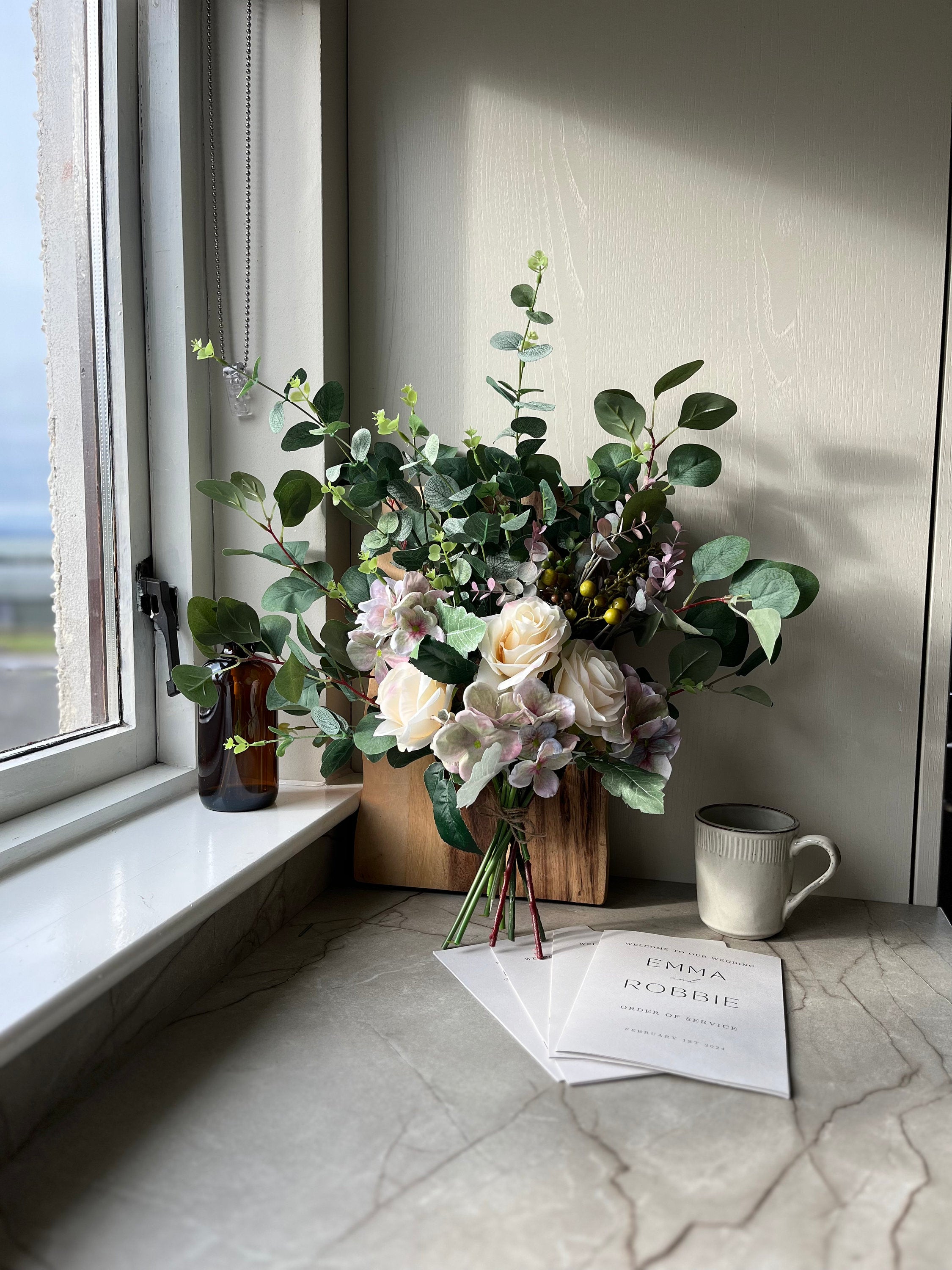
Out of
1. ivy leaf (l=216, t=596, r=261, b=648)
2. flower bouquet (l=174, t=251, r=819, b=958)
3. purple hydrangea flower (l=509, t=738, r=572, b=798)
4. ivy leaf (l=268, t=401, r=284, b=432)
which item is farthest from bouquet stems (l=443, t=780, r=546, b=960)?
ivy leaf (l=268, t=401, r=284, b=432)

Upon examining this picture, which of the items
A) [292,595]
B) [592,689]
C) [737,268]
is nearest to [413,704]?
[592,689]

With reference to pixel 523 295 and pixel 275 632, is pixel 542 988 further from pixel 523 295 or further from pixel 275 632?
pixel 523 295

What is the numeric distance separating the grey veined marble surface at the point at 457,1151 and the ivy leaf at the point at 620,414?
1.91ft

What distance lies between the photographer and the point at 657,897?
1.07 m

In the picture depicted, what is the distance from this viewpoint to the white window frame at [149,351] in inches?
39.8

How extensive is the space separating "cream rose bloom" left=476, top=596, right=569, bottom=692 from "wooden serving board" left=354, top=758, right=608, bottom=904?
9.2 inches

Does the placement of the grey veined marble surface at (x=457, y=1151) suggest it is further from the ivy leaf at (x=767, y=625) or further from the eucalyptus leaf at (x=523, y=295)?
the eucalyptus leaf at (x=523, y=295)

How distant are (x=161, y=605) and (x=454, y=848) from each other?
0.44 meters

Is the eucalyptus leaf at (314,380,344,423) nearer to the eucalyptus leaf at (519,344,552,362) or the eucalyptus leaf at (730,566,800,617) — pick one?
the eucalyptus leaf at (519,344,552,362)

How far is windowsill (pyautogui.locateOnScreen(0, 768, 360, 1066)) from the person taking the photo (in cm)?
63

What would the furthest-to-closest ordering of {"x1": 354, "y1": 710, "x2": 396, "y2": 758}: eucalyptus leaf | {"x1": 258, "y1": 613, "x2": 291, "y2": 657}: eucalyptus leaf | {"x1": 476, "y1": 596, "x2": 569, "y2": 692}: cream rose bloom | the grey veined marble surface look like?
{"x1": 258, "y1": 613, "x2": 291, "y2": 657}: eucalyptus leaf
{"x1": 354, "y1": 710, "x2": 396, "y2": 758}: eucalyptus leaf
{"x1": 476, "y1": 596, "x2": 569, "y2": 692}: cream rose bloom
the grey veined marble surface

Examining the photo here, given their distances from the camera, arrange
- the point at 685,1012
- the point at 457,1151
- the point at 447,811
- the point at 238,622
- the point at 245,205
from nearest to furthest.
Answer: the point at 457,1151, the point at 685,1012, the point at 447,811, the point at 238,622, the point at 245,205

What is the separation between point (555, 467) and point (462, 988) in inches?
20.6

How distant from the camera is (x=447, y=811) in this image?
88cm
